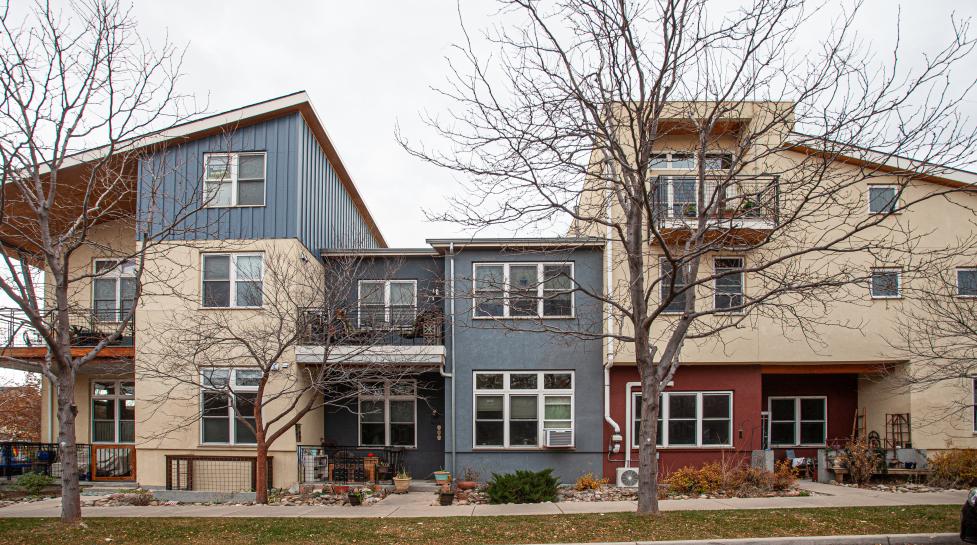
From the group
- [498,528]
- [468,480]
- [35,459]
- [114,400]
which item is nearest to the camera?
[498,528]

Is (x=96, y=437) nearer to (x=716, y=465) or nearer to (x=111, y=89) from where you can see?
(x=111, y=89)

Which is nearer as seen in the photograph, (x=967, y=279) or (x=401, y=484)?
(x=401, y=484)

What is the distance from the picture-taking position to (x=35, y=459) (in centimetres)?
2025

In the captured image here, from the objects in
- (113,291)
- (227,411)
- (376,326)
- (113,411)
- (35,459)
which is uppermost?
(113,291)

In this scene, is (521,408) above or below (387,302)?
below

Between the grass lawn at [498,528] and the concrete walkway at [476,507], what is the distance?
1.22 metres

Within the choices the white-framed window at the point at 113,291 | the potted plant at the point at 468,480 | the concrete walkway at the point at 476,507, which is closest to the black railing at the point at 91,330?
the white-framed window at the point at 113,291

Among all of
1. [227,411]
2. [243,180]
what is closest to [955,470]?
[227,411]

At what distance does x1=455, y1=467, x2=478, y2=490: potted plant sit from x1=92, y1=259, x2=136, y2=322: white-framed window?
405 inches

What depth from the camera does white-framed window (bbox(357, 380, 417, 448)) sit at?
812 inches

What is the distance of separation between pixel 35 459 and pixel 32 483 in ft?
9.78

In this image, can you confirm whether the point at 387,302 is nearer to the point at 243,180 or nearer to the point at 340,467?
the point at 340,467

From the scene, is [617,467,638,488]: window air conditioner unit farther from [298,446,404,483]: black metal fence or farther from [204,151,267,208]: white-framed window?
[204,151,267,208]: white-framed window

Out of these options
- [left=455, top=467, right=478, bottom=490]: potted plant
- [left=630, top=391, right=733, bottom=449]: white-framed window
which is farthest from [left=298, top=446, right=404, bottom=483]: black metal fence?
[left=630, top=391, right=733, bottom=449]: white-framed window
